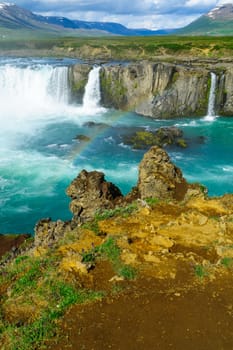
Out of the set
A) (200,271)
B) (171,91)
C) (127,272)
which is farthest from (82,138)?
(200,271)

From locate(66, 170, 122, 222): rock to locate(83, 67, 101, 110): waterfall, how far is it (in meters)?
41.2

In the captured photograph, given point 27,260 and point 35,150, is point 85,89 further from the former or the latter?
point 27,260

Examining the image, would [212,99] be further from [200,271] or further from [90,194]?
[200,271]

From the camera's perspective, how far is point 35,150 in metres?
42.4

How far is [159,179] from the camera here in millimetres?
21141

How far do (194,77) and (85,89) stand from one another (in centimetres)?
1711

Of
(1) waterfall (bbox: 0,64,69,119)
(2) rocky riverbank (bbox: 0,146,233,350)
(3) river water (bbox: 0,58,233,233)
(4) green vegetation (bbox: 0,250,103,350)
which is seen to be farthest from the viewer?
(1) waterfall (bbox: 0,64,69,119)

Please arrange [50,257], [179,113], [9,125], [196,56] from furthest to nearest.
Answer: [196,56] → [179,113] → [9,125] → [50,257]

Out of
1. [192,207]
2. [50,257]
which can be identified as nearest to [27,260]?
[50,257]

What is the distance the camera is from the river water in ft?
105

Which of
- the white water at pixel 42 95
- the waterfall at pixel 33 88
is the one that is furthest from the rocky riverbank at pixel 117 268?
the waterfall at pixel 33 88

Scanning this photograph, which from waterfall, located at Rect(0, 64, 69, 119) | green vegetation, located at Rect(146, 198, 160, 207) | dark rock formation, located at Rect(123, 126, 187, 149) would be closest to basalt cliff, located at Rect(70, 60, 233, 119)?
waterfall, located at Rect(0, 64, 69, 119)

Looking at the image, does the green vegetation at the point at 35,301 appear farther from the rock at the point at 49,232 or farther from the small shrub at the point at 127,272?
the rock at the point at 49,232

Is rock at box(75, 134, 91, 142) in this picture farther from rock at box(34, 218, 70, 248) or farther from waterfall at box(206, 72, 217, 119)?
rock at box(34, 218, 70, 248)
